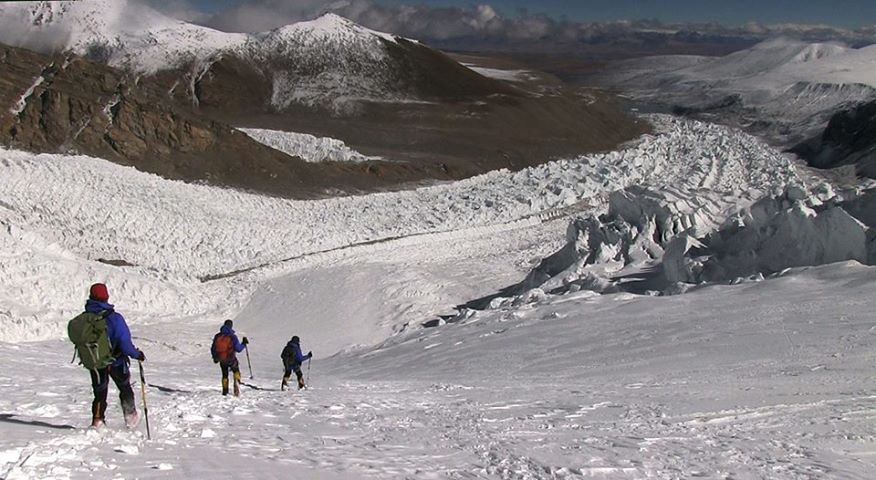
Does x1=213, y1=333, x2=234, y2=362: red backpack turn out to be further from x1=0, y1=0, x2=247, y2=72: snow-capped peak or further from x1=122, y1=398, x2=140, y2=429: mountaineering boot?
x1=0, y1=0, x2=247, y2=72: snow-capped peak

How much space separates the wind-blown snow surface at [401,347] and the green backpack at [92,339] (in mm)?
508

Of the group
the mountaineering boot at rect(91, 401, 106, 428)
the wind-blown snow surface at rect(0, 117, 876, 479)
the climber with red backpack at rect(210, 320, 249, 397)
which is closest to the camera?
the wind-blown snow surface at rect(0, 117, 876, 479)

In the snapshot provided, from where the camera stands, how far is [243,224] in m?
26.8

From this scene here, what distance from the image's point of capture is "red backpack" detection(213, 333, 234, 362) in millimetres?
9062

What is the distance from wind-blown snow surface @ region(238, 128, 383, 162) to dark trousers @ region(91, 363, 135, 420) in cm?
3271

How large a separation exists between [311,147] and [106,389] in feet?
115

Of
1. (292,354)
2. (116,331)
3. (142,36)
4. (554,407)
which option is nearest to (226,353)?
(292,354)

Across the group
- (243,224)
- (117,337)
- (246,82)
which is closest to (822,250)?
(117,337)

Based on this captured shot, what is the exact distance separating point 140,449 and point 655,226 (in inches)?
691

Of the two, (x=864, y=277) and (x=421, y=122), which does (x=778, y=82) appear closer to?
(x=421, y=122)

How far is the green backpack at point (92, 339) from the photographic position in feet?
18.6

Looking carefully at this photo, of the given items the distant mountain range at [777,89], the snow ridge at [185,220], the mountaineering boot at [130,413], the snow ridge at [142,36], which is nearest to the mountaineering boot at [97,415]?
the mountaineering boot at [130,413]

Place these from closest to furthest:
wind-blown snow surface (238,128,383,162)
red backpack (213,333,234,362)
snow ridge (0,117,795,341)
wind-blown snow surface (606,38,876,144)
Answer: red backpack (213,333,234,362)
snow ridge (0,117,795,341)
wind-blown snow surface (238,128,383,162)
wind-blown snow surface (606,38,876,144)

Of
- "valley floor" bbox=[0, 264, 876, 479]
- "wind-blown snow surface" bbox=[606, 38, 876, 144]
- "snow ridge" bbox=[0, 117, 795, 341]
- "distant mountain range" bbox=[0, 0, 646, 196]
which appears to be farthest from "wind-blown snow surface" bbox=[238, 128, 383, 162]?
"wind-blown snow surface" bbox=[606, 38, 876, 144]
